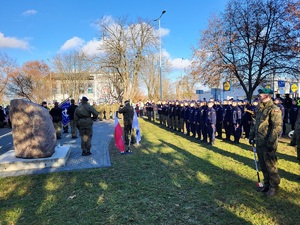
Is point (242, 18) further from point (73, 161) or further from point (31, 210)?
point (31, 210)

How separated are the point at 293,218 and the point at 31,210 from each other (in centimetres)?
478

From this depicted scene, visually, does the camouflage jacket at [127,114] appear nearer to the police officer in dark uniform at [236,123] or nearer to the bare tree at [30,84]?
the police officer in dark uniform at [236,123]

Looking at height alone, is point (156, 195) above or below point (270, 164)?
below

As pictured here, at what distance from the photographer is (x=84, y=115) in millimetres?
8984

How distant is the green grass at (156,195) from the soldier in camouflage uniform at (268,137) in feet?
1.12

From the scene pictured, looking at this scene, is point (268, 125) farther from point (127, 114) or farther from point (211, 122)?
point (127, 114)

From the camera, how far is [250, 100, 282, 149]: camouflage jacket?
4.86 meters

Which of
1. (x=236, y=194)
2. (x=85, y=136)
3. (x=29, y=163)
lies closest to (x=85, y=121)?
(x=85, y=136)

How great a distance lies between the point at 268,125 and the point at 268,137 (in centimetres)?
27

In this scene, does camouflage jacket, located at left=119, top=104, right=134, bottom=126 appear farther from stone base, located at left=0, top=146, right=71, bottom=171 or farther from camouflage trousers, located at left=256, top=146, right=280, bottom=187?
camouflage trousers, located at left=256, top=146, right=280, bottom=187

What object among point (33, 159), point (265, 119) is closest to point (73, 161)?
Answer: point (33, 159)

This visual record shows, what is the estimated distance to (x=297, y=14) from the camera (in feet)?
47.8

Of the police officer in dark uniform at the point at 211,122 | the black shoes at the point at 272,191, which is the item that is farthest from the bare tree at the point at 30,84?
→ the black shoes at the point at 272,191

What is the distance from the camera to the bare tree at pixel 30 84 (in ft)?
130
